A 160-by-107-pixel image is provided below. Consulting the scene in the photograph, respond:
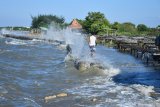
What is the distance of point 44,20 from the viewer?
4638 inches

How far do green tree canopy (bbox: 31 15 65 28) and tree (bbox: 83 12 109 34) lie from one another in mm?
38967

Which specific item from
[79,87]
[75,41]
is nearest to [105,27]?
[75,41]

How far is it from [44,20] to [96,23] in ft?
147

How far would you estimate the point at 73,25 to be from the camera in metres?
95.1

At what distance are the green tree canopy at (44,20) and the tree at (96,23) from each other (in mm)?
38967

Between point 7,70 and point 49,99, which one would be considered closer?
point 49,99

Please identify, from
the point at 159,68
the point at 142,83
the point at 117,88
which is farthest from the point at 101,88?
the point at 159,68

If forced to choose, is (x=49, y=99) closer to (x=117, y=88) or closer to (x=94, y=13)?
(x=117, y=88)

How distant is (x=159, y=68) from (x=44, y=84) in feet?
28.0

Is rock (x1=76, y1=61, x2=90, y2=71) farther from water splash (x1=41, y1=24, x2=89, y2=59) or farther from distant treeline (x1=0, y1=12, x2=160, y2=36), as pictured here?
distant treeline (x1=0, y1=12, x2=160, y2=36)

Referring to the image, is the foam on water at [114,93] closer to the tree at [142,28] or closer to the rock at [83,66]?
the rock at [83,66]

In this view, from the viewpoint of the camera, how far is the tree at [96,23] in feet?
247

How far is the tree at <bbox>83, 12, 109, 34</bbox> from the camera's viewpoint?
247ft

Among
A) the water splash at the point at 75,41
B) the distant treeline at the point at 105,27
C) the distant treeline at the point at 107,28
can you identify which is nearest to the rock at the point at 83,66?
the water splash at the point at 75,41
